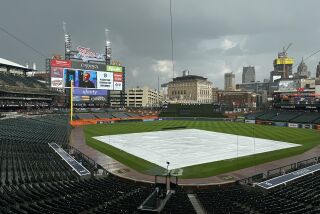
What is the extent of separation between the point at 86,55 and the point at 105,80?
10837 mm

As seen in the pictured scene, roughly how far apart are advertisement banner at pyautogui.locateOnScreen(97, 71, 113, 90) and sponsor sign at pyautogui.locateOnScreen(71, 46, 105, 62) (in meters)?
6.61

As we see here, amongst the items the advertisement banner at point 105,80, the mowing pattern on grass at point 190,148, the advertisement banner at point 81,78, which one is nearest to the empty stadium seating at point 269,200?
the mowing pattern on grass at point 190,148

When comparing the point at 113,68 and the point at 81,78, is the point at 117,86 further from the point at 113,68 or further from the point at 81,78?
the point at 81,78

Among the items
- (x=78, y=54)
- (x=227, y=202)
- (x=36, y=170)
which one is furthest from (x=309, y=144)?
(x=78, y=54)

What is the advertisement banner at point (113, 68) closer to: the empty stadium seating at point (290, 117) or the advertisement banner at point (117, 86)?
the advertisement banner at point (117, 86)

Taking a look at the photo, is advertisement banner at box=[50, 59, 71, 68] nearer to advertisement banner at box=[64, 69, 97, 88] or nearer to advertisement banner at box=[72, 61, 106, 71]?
advertisement banner at box=[64, 69, 97, 88]

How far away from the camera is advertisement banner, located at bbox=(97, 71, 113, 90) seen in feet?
300

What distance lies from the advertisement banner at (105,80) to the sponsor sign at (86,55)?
6608 millimetres

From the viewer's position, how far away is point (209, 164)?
33969 mm

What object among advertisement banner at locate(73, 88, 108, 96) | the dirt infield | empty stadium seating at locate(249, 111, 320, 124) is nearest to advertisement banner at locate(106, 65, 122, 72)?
advertisement banner at locate(73, 88, 108, 96)

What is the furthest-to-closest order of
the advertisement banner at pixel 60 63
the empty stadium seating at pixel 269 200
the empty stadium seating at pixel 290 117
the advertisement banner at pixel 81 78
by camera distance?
the advertisement banner at pixel 81 78, the advertisement banner at pixel 60 63, the empty stadium seating at pixel 290 117, the empty stadium seating at pixel 269 200

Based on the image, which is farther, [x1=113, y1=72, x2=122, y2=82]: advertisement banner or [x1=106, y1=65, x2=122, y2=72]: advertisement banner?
[x1=113, y1=72, x2=122, y2=82]: advertisement banner

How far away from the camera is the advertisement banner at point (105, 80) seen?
9131 cm

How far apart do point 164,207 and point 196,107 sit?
103524 mm
